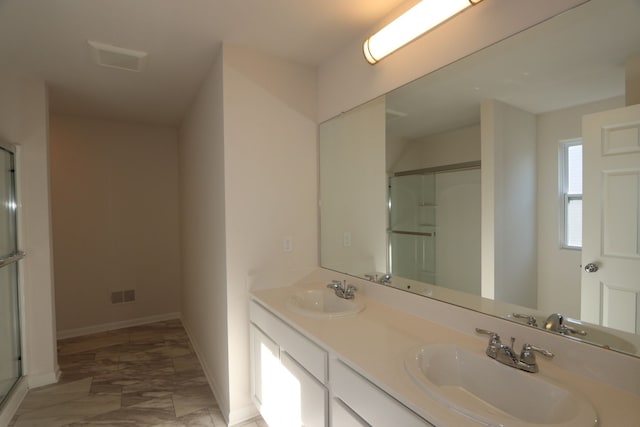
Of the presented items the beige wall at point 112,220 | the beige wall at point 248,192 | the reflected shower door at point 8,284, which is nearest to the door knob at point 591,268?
the beige wall at point 248,192

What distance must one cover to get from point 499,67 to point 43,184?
10.6 feet

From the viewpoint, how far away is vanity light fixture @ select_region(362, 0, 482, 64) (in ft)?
4.27

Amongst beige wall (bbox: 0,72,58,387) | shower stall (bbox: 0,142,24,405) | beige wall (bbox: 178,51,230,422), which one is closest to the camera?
beige wall (bbox: 178,51,230,422)

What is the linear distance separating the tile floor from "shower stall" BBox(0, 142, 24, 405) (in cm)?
27

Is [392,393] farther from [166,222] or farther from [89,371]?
[166,222]

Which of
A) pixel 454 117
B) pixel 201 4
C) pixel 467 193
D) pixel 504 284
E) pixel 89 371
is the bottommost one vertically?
pixel 89 371

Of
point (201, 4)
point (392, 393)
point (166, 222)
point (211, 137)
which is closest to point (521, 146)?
point (392, 393)

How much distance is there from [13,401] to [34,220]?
1299 mm

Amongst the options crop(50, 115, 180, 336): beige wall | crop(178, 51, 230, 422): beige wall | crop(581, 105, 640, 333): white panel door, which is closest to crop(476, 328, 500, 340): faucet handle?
crop(581, 105, 640, 333): white panel door

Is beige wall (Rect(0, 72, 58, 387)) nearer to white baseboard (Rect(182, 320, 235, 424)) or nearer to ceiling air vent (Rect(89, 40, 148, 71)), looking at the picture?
ceiling air vent (Rect(89, 40, 148, 71))

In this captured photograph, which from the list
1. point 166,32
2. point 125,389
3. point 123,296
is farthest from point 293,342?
point 123,296

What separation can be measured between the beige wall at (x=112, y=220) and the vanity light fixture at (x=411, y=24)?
322cm

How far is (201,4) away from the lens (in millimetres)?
1638

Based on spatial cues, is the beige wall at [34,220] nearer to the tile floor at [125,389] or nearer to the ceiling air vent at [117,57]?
the tile floor at [125,389]
